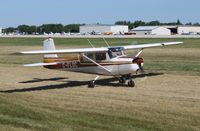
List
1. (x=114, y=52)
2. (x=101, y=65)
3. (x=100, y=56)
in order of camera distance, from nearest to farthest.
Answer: (x=114, y=52) → (x=101, y=65) → (x=100, y=56)

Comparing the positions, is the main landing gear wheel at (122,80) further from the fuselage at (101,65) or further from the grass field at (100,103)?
the fuselage at (101,65)

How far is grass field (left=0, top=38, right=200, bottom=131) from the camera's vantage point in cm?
1130

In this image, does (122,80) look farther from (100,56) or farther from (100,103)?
(100,103)

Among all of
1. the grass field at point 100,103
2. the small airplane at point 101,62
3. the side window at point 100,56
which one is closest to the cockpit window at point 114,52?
the small airplane at point 101,62

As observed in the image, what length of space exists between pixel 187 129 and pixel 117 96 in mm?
5337

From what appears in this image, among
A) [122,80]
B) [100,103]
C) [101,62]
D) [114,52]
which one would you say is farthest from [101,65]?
[100,103]

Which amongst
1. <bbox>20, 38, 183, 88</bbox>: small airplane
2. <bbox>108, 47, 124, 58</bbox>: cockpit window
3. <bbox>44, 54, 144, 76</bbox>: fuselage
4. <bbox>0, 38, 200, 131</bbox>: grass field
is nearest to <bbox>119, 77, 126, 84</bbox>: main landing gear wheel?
<bbox>20, 38, 183, 88</bbox>: small airplane

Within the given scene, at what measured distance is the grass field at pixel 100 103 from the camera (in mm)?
11297

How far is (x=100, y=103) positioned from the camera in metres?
14.5

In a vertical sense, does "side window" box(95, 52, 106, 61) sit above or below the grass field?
above

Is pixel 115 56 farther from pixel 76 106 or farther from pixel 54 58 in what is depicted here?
pixel 76 106

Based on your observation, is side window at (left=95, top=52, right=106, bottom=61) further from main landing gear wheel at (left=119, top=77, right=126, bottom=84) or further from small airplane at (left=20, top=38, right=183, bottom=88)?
main landing gear wheel at (left=119, top=77, right=126, bottom=84)

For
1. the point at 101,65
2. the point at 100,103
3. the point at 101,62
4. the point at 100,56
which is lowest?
the point at 100,103

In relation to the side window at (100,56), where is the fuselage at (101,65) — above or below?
below
